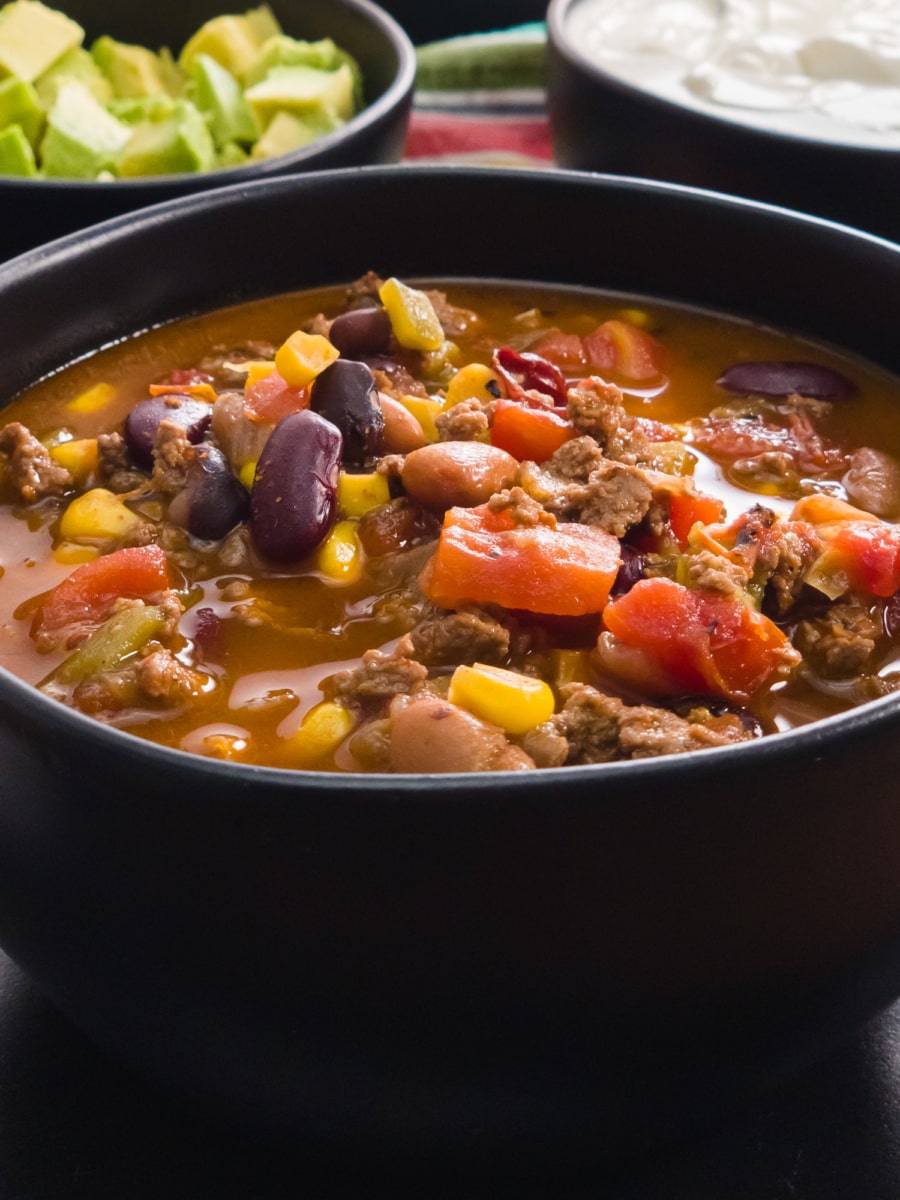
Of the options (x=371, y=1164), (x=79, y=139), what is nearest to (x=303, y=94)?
(x=79, y=139)

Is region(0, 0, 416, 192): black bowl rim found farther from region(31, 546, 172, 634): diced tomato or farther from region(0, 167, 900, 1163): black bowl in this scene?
region(0, 167, 900, 1163): black bowl

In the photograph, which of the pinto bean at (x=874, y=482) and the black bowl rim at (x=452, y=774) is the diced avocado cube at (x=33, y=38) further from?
the black bowl rim at (x=452, y=774)

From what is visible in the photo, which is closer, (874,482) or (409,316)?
(874,482)

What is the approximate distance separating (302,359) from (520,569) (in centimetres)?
62

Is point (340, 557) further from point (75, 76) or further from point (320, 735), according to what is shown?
point (75, 76)

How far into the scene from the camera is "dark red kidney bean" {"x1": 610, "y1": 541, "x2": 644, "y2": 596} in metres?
2.05

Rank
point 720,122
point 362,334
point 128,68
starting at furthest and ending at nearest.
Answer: point 128,68 < point 720,122 < point 362,334

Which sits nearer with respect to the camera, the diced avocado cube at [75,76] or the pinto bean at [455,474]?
the pinto bean at [455,474]

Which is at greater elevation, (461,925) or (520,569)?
(461,925)

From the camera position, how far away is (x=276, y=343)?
9.37 ft

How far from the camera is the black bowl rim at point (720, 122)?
3105 millimetres

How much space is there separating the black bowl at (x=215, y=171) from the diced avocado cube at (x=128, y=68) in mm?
269

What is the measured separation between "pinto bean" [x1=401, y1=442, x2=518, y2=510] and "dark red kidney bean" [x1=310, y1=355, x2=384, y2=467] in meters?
0.15

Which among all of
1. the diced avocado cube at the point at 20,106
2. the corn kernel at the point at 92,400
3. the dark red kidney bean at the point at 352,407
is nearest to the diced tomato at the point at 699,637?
the dark red kidney bean at the point at 352,407
